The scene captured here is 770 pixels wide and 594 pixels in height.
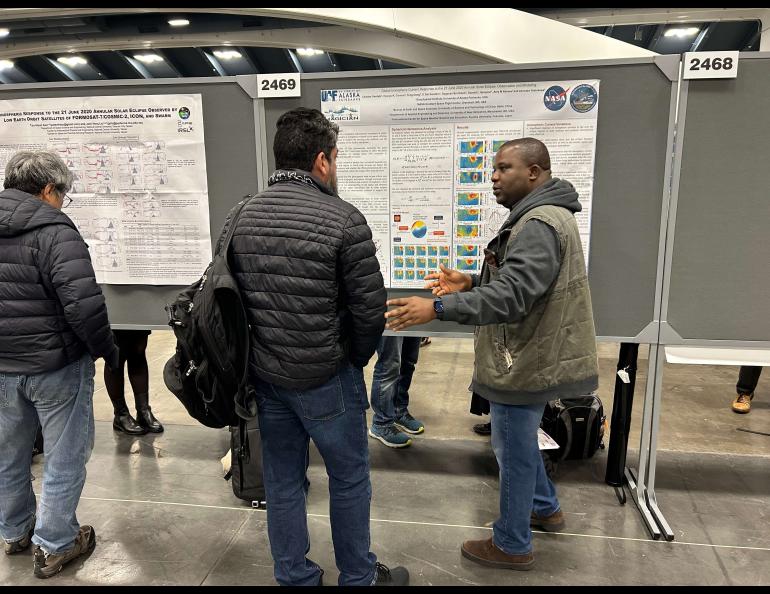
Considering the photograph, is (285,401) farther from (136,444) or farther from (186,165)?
(136,444)

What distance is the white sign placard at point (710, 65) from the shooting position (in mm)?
1924

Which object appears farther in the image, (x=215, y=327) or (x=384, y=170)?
(x=384, y=170)

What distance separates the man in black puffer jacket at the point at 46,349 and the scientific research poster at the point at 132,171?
525 millimetres

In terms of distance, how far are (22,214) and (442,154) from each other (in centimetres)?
166

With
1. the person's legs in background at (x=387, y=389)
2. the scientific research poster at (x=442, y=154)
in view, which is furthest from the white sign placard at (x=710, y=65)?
the person's legs in background at (x=387, y=389)

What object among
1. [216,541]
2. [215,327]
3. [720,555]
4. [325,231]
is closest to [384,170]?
[325,231]

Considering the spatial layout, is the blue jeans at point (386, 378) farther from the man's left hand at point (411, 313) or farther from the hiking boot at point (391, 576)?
the man's left hand at point (411, 313)

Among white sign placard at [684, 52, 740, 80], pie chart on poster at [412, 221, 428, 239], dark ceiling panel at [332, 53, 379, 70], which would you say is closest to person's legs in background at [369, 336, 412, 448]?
pie chart on poster at [412, 221, 428, 239]

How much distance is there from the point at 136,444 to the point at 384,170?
7.68 feet

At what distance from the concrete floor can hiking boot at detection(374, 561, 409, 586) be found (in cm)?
6

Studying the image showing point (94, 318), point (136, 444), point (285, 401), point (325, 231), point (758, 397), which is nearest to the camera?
point (325, 231)

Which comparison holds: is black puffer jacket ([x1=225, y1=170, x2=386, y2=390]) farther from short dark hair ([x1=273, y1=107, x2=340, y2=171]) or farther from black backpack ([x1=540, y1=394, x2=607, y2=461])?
black backpack ([x1=540, y1=394, x2=607, y2=461])
